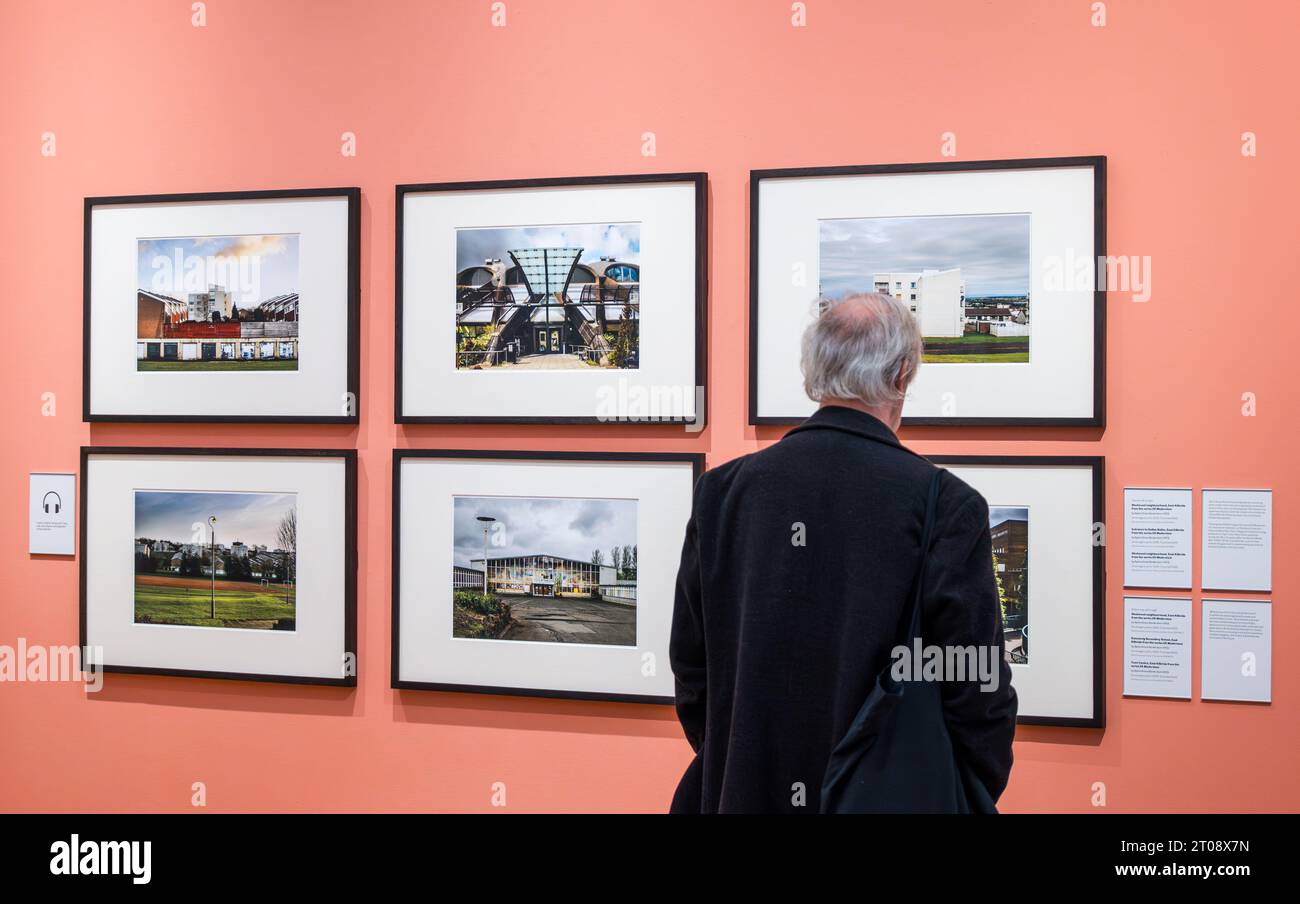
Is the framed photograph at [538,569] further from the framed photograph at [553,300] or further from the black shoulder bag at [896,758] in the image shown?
the black shoulder bag at [896,758]

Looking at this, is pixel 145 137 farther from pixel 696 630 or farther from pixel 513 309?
pixel 696 630

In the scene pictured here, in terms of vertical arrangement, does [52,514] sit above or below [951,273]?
below

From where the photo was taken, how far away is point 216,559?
2.13 meters

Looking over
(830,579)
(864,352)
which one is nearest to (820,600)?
(830,579)

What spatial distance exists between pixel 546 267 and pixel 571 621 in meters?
0.75

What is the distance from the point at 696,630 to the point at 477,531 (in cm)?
75

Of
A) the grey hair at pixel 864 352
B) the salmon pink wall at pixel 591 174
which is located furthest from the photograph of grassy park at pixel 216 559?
the grey hair at pixel 864 352

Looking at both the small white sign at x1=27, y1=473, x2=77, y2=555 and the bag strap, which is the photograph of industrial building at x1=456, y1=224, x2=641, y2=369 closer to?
the bag strap

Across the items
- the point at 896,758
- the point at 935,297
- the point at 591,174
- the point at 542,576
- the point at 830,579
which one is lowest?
the point at 896,758

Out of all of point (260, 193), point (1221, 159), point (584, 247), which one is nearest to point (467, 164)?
point (584, 247)

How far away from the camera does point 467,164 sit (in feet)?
6.64

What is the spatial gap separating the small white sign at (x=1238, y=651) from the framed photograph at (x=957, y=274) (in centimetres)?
44

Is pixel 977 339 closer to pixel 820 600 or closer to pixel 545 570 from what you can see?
pixel 820 600

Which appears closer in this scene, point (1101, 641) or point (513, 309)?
point (1101, 641)
